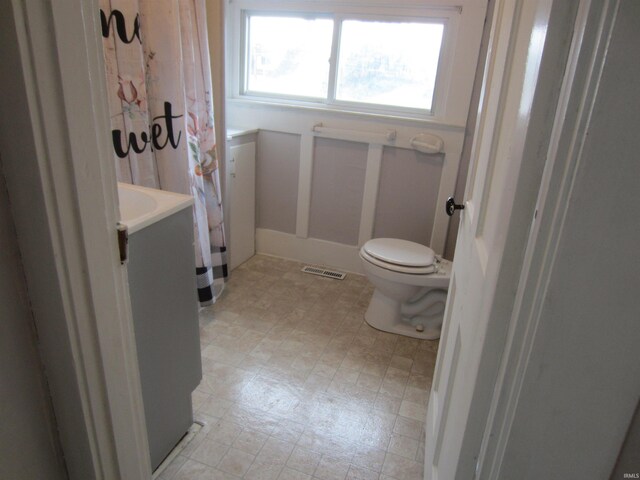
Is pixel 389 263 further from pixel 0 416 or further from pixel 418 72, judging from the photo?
pixel 0 416

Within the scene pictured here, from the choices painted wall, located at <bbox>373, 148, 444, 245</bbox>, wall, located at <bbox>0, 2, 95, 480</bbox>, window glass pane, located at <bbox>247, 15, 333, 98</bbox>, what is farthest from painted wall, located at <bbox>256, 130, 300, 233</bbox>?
wall, located at <bbox>0, 2, 95, 480</bbox>

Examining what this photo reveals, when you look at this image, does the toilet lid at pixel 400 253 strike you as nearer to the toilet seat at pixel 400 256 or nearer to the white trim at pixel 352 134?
the toilet seat at pixel 400 256

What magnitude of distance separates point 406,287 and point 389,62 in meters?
1.33

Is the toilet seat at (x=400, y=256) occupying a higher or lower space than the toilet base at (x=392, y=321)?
higher

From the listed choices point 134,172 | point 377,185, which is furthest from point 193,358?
point 377,185

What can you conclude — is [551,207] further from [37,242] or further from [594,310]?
[37,242]

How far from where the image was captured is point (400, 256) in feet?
7.34

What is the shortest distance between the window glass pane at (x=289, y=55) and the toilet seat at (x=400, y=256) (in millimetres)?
1098

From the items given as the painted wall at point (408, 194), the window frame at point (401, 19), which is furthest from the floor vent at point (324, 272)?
the window frame at point (401, 19)

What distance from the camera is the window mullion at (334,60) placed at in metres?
2.59

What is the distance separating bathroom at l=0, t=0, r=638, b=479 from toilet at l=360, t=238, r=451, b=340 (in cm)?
9

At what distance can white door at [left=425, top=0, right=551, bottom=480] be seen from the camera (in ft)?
2.05

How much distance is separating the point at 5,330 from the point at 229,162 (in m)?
2.08

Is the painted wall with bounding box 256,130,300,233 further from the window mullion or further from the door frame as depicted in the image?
the door frame
